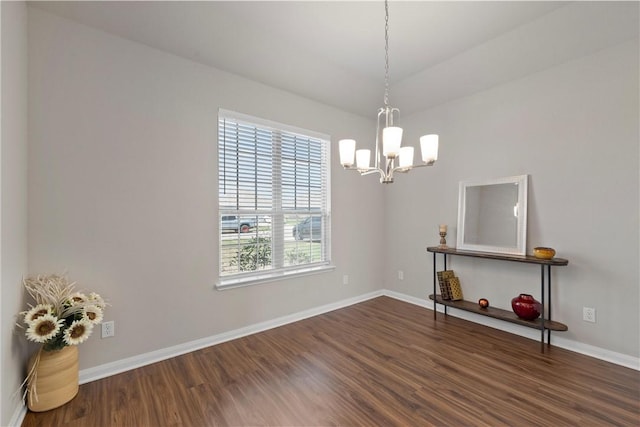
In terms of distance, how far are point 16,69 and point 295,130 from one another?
2365mm

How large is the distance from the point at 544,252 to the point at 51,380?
13.5ft

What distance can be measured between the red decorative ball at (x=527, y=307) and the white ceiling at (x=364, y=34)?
237 cm

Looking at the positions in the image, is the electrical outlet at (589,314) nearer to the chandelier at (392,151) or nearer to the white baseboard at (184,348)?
the chandelier at (392,151)

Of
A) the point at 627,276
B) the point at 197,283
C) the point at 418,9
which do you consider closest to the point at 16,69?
the point at 197,283

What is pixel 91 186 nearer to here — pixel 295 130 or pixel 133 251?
pixel 133 251

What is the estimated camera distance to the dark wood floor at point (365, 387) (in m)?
1.77

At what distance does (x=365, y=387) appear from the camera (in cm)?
208

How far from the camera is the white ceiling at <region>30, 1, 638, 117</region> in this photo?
225 centimetres

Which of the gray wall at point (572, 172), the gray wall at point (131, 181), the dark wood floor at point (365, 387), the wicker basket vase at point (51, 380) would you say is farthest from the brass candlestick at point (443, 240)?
the wicker basket vase at point (51, 380)

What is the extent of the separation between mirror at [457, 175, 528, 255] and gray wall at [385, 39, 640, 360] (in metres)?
0.10

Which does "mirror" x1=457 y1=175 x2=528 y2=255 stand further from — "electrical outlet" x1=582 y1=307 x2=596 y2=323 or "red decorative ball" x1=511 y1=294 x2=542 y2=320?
"electrical outlet" x1=582 y1=307 x2=596 y2=323

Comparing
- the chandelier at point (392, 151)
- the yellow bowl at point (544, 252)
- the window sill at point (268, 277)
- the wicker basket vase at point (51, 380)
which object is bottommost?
the wicker basket vase at point (51, 380)

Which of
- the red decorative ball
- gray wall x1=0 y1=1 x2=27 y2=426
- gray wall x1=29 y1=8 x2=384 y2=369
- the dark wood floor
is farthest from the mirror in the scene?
gray wall x1=0 y1=1 x2=27 y2=426

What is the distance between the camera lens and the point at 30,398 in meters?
1.79
